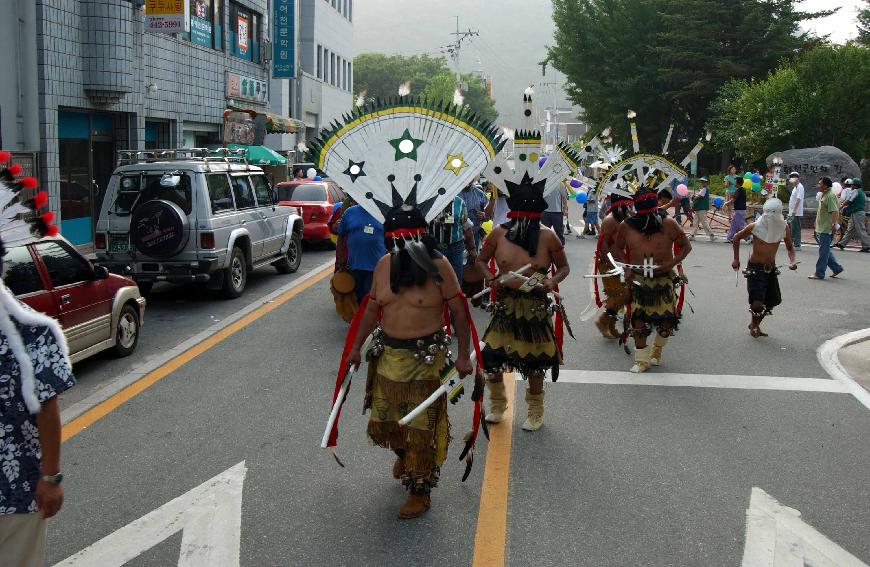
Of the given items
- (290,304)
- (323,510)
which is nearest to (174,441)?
(323,510)

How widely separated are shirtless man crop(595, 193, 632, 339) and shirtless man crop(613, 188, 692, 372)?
1.12 metres

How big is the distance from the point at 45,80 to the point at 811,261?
51.4 feet

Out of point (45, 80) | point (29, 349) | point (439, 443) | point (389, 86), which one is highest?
point (389, 86)

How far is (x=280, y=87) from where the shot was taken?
117 ft

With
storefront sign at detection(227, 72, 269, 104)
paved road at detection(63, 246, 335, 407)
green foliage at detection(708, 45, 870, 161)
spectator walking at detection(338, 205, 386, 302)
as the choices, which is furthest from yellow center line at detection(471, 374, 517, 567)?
green foliage at detection(708, 45, 870, 161)

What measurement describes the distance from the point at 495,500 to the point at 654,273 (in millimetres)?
3638

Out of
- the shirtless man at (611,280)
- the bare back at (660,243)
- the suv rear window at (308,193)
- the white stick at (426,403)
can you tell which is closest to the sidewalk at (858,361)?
the bare back at (660,243)

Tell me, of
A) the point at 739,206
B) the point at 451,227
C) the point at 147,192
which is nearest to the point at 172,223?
the point at 147,192

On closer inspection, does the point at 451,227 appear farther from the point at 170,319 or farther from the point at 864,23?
the point at 864,23

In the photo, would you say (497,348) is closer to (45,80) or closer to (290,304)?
(290,304)

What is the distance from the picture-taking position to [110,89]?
17.5 metres

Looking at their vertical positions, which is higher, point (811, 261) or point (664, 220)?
point (664, 220)

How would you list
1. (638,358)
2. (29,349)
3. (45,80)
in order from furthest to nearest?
(45,80), (638,358), (29,349)

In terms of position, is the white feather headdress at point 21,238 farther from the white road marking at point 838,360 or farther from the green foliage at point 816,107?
the green foliage at point 816,107
